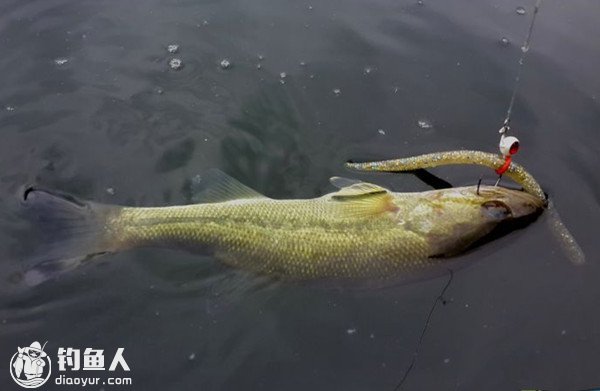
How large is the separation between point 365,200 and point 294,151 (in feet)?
3.07

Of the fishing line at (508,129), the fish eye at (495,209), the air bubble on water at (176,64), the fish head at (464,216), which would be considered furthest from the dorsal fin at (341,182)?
the air bubble on water at (176,64)

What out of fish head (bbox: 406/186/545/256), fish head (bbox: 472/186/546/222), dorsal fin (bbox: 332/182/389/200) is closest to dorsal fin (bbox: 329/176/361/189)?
dorsal fin (bbox: 332/182/389/200)

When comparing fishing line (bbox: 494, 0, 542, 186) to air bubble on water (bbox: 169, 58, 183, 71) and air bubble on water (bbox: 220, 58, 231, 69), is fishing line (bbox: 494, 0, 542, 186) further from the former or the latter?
air bubble on water (bbox: 169, 58, 183, 71)

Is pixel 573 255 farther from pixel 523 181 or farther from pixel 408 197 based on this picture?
pixel 408 197

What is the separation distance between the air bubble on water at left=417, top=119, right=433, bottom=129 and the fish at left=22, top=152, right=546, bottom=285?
3.43 ft

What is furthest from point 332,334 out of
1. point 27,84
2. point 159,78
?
point 27,84

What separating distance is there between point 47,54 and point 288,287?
3178 millimetres

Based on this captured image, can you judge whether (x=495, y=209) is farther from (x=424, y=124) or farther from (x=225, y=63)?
(x=225, y=63)

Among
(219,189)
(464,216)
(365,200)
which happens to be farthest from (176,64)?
(464,216)

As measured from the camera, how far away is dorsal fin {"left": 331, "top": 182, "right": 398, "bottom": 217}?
376cm

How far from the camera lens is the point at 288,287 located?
368 centimetres

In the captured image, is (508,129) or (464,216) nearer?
(464,216)

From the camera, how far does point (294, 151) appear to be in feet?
14.8

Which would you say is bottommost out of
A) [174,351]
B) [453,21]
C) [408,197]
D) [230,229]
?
[174,351]
